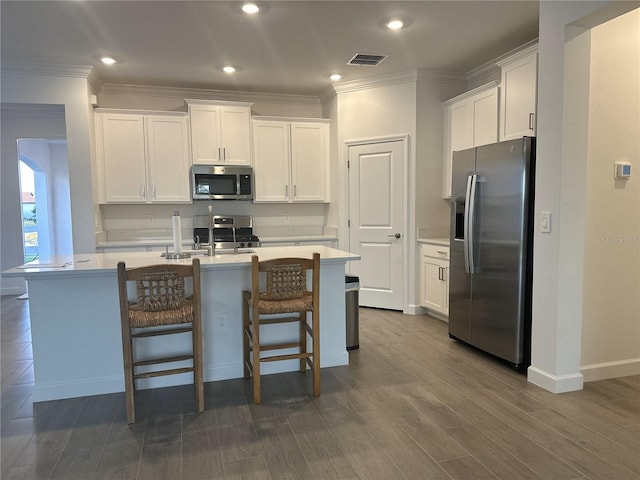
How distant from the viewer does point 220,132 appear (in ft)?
17.3

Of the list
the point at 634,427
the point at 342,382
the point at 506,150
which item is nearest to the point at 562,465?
the point at 634,427

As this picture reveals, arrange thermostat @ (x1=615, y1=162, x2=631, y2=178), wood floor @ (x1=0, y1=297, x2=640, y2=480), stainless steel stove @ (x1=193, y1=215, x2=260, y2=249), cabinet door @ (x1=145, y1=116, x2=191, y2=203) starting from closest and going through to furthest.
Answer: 1. wood floor @ (x1=0, y1=297, x2=640, y2=480)
2. thermostat @ (x1=615, y1=162, x2=631, y2=178)
3. cabinet door @ (x1=145, y1=116, x2=191, y2=203)
4. stainless steel stove @ (x1=193, y1=215, x2=260, y2=249)

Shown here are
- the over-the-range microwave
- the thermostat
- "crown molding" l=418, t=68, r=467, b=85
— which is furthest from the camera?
the over-the-range microwave

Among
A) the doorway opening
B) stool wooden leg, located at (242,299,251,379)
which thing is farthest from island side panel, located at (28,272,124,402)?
the doorway opening

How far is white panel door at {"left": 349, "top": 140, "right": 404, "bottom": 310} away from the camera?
16.3 feet

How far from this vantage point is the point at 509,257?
314 centimetres

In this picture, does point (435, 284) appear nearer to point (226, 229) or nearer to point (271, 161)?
point (271, 161)

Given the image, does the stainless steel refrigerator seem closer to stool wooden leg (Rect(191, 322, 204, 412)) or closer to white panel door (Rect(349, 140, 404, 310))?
white panel door (Rect(349, 140, 404, 310))

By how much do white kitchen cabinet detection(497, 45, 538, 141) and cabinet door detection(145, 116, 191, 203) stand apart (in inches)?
140

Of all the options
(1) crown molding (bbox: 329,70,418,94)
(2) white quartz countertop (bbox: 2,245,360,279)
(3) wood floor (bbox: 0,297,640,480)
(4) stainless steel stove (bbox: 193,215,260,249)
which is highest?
(1) crown molding (bbox: 329,70,418,94)

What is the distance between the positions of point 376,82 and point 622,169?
2.85 m

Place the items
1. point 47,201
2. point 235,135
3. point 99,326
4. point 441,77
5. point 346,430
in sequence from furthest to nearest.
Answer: point 47,201 < point 235,135 < point 441,77 < point 99,326 < point 346,430

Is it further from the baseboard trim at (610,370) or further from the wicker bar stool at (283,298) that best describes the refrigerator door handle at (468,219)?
the wicker bar stool at (283,298)

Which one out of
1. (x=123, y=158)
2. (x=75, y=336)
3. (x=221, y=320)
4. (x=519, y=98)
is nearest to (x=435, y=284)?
(x=519, y=98)
